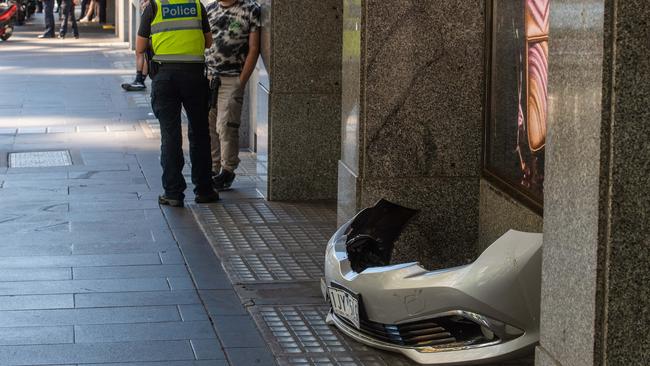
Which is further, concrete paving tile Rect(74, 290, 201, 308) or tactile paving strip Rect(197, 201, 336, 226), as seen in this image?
tactile paving strip Rect(197, 201, 336, 226)

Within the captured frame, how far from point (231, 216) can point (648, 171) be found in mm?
5791

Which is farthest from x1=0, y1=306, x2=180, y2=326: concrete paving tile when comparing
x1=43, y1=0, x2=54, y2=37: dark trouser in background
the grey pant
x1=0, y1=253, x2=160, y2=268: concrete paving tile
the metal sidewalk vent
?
x1=43, y1=0, x2=54, y2=37: dark trouser in background

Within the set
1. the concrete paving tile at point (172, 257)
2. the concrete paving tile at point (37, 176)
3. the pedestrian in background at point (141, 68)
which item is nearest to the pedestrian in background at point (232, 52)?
the pedestrian in background at point (141, 68)

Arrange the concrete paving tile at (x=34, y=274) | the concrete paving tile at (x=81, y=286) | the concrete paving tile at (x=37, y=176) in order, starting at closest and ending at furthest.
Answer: the concrete paving tile at (x=81, y=286), the concrete paving tile at (x=34, y=274), the concrete paving tile at (x=37, y=176)

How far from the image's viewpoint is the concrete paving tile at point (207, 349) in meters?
5.84

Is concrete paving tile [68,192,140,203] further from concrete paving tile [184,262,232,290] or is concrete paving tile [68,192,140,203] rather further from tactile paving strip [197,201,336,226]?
concrete paving tile [184,262,232,290]

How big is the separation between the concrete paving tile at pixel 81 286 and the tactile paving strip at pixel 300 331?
2.76 ft

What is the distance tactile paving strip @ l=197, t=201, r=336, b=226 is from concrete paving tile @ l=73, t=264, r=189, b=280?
4.44 ft

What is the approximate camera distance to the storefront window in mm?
6262

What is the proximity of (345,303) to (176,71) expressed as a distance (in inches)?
144

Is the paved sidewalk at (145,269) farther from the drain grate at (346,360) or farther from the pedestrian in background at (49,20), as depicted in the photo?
the pedestrian in background at (49,20)

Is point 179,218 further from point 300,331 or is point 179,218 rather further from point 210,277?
point 300,331

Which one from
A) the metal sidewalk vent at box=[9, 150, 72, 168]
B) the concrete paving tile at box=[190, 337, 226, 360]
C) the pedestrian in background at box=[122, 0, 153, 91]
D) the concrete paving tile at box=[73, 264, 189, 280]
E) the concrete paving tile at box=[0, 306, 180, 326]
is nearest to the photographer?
the concrete paving tile at box=[190, 337, 226, 360]

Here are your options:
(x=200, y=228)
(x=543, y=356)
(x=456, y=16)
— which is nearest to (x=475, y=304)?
(x=543, y=356)
